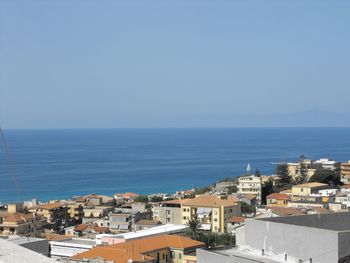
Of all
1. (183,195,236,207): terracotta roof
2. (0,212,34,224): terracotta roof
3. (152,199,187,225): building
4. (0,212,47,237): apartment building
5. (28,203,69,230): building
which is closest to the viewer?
(0,212,47,237): apartment building

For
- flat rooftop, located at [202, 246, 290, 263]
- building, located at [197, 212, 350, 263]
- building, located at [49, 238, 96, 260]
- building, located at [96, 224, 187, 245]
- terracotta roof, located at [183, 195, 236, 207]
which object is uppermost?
building, located at [197, 212, 350, 263]

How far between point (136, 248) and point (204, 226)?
8.67m

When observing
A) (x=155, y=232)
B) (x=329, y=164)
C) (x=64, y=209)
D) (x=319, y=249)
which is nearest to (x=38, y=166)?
(x=329, y=164)

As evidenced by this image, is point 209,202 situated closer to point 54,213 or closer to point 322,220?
point 54,213

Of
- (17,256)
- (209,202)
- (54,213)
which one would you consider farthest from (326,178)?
(17,256)

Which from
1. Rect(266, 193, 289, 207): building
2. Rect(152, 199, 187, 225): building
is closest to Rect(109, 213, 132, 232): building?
Rect(152, 199, 187, 225): building

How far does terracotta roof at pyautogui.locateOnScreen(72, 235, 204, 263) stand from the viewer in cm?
1675

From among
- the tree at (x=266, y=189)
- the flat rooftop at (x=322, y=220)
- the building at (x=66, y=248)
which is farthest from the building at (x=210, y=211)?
the flat rooftop at (x=322, y=220)

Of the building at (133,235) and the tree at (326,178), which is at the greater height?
the tree at (326,178)

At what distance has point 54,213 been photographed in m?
30.7

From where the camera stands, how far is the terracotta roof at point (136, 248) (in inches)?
659

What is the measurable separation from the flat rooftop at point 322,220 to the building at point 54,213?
23.6 m

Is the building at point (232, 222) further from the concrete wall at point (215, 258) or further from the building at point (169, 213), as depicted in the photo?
the concrete wall at point (215, 258)

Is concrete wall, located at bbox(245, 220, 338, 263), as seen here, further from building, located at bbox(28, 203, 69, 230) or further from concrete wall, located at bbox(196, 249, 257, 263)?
building, located at bbox(28, 203, 69, 230)
